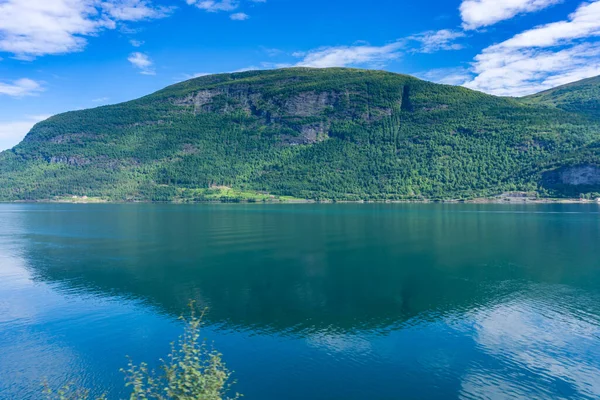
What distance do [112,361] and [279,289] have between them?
21.3 metres

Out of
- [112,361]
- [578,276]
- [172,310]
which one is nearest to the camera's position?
[112,361]

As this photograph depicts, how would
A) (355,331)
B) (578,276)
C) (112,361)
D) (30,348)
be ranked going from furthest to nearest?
(578,276) → (355,331) → (30,348) → (112,361)

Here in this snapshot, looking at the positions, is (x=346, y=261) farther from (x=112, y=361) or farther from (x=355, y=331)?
(x=112, y=361)

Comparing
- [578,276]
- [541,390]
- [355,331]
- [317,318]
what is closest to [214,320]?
[317,318]

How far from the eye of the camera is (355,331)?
111 ft

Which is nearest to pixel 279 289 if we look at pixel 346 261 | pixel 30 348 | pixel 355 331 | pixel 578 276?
pixel 355 331

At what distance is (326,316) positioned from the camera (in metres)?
37.2

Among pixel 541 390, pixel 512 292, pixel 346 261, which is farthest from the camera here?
pixel 346 261

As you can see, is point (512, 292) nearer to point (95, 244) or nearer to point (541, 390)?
point (541, 390)

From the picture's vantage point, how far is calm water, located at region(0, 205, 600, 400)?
2616 centimetres

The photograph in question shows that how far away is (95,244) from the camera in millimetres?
82875

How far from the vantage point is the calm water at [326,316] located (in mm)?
26156

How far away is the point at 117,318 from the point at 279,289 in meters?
17.4

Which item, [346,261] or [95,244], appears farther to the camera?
[95,244]
